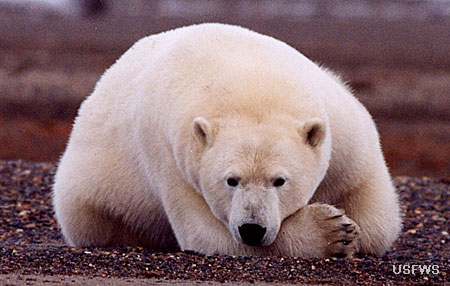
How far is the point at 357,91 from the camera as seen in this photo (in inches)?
728

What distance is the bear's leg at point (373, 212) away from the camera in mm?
6133

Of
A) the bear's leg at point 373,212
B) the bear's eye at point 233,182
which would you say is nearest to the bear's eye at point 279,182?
the bear's eye at point 233,182

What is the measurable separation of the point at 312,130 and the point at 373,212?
119 cm

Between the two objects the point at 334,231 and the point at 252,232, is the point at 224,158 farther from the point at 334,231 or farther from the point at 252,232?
the point at 334,231

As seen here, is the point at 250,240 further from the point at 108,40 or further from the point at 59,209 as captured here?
the point at 108,40

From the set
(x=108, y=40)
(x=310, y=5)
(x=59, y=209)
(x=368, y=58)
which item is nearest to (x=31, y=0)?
(x=310, y=5)

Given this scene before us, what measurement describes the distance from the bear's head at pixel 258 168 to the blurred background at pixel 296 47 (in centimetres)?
904

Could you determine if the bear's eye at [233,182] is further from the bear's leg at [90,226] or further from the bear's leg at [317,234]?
the bear's leg at [90,226]

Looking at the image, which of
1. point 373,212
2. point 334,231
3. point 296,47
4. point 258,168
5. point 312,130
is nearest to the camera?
point 258,168

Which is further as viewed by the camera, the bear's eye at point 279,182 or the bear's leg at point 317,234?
the bear's leg at point 317,234

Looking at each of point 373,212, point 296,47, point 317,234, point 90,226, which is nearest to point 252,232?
point 317,234

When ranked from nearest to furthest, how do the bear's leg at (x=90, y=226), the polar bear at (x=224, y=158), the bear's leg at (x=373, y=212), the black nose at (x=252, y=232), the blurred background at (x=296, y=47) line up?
the black nose at (x=252, y=232), the polar bear at (x=224, y=158), the bear's leg at (x=373, y=212), the bear's leg at (x=90, y=226), the blurred background at (x=296, y=47)

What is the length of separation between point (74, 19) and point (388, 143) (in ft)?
58.7

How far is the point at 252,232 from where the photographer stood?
510cm
